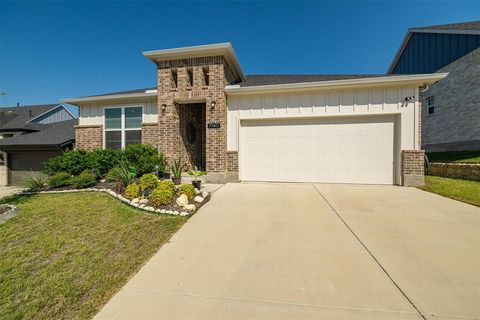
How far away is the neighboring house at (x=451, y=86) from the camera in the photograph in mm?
11609

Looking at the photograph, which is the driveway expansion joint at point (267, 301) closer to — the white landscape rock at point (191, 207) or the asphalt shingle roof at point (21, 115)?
the white landscape rock at point (191, 207)

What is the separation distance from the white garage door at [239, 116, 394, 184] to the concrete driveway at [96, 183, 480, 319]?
297 centimetres

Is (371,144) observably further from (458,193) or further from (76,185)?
(76,185)

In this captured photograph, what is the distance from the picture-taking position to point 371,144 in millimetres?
7477

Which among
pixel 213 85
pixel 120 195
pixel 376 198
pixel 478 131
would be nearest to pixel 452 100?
pixel 478 131

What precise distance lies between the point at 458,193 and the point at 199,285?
7.42 meters

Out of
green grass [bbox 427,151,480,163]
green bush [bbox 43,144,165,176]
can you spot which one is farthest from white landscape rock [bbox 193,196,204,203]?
green grass [bbox 427,151,480,163]

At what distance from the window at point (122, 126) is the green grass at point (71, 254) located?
15.6 ft

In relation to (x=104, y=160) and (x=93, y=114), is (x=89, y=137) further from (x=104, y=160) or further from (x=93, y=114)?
(x=104, y=160)

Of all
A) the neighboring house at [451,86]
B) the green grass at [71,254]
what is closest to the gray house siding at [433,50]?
the neighboring house at [451,86]

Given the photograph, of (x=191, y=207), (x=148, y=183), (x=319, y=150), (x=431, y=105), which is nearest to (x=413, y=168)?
(x=319, y=150)

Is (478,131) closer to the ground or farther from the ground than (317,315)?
farther from the ground

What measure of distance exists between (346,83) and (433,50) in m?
13.3

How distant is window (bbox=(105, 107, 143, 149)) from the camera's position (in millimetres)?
9602
